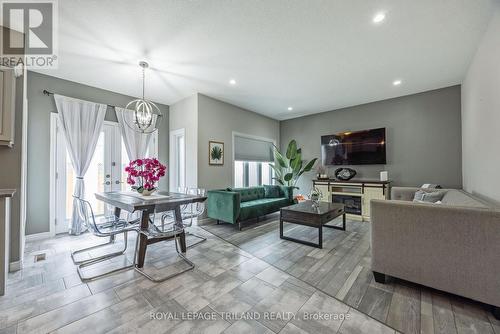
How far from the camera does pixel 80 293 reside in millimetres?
1888

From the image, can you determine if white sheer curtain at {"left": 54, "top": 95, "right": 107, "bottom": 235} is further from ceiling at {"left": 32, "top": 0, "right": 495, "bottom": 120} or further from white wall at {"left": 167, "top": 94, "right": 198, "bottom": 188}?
white wall at {"left": 167, "top": 94, "right": 198, "bottom": 188}

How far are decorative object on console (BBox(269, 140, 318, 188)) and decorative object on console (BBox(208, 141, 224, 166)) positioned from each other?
69.7 inches

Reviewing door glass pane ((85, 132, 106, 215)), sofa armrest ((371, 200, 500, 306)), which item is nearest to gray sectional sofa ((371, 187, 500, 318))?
sofa armrest ((371, 200, 500, 306))

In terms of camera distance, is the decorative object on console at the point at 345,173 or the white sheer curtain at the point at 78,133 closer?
the white sheer curtain at the point at 78,133

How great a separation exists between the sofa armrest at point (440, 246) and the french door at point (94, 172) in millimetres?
4549

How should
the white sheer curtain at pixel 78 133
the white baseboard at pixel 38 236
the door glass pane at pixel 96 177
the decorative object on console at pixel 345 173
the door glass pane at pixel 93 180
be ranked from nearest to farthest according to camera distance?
the white baseboard at pixel 38 236 → the white sheer curtain at pixel 78 133 → the door glass pane at pixel 93 180 → the door glass pane at pixel 96 177 → the decorative object on console at pixel 345 173

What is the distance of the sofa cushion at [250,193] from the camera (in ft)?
14.7

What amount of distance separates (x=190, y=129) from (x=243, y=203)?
6.44ft

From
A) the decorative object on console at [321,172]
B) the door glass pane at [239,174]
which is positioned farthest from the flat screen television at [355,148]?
the door glass pane at [239,174]

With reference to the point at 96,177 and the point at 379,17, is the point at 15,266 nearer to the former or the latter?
the point at 96,177

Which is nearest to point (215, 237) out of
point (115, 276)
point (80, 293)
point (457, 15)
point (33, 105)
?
point (115, 276)

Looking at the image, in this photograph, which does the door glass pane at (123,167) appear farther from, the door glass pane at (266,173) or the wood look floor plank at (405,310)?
the wood look floor plank at (405,310)

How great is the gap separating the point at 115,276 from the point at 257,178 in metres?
4.32

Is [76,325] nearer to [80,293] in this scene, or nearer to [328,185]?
[80,293]
